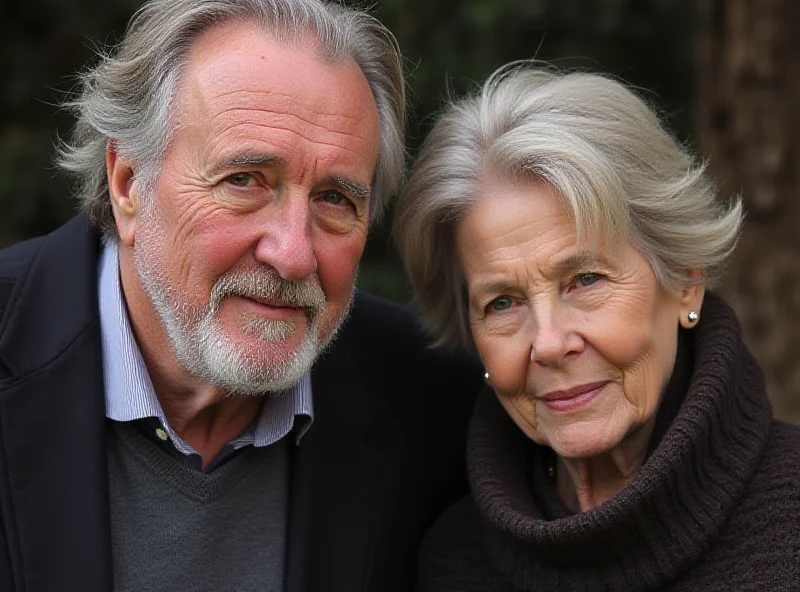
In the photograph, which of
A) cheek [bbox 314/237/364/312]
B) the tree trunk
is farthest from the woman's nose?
the tree trunk

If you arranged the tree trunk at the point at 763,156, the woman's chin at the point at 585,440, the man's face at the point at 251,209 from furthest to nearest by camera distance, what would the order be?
the tree trunk at the point at 763,156
the woman's chin at the point at 585,440
the man's face at the point at 251,209

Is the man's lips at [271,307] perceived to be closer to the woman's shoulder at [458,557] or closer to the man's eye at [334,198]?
the man's eye at [334,198]

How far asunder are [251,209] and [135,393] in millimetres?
517

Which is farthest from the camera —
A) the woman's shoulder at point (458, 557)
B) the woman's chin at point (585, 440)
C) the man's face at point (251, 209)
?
the woman's shoulder at point (458, 557)

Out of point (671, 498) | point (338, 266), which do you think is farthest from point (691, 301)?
point (338, 266)

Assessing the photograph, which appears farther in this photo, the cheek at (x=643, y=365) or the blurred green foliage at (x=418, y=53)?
the blurred green foliage at (x=418, y=53)

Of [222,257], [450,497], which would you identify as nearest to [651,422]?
[450,497]

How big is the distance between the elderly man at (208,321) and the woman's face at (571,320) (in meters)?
0.37

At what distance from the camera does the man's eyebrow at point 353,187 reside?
8.52ft

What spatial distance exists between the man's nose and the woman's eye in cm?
61

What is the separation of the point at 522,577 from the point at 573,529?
0.86 feet

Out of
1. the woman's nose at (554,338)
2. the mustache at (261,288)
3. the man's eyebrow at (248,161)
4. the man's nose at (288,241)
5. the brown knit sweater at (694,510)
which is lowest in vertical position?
the brown knit sweater at (694,510)

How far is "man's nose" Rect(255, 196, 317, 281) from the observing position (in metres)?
2.47

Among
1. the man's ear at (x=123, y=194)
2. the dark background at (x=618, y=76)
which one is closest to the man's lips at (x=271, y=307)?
the man's ear at (x=123, y=194)
